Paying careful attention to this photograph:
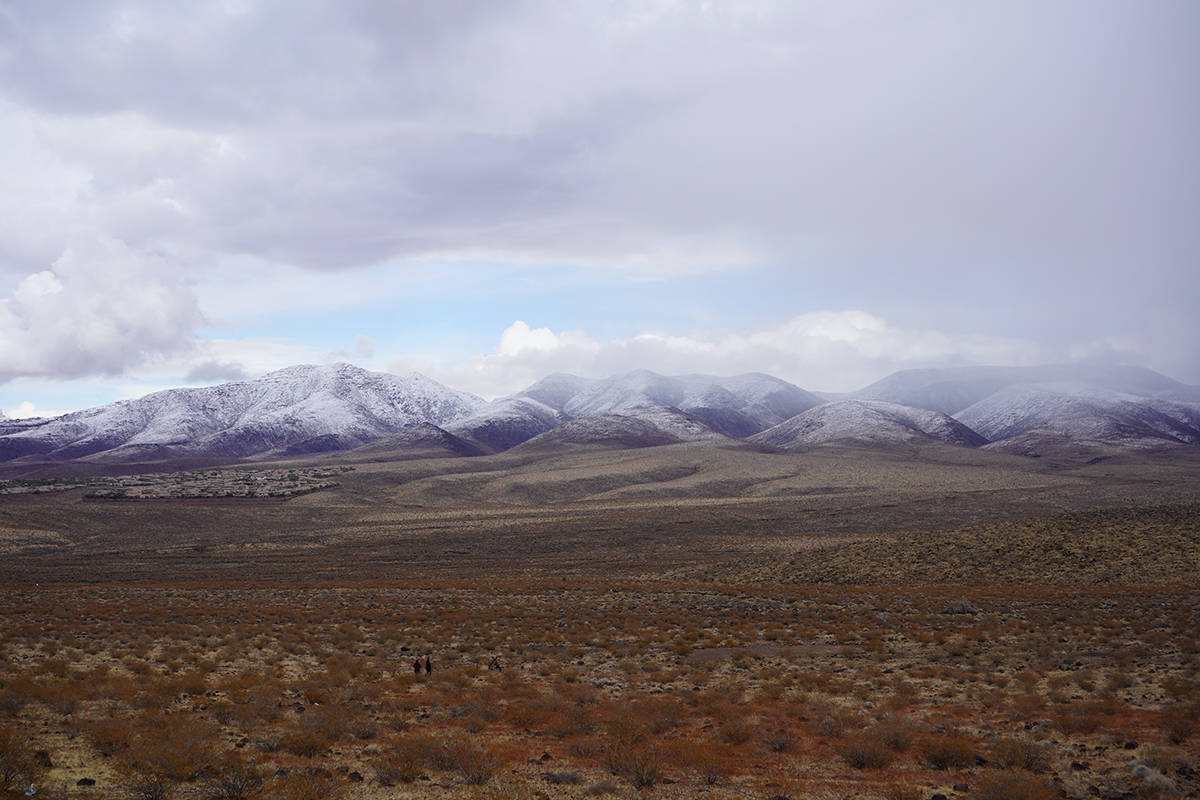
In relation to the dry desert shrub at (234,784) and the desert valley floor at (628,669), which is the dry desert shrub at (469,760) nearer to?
the desert valley floor at (628,669)

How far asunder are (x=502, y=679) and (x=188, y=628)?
536 inches

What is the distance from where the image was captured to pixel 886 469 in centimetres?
12406

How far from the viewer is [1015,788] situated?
30.1 ft

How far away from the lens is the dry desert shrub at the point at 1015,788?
905 centimetres

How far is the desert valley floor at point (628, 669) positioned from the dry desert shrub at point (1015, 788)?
0.05 meters

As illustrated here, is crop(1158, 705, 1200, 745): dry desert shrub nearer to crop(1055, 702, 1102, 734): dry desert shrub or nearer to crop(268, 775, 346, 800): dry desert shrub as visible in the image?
crop(1055, 702, 1102, 734): dry desert shrub

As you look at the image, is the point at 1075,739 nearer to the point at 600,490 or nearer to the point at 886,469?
the point at 600,490

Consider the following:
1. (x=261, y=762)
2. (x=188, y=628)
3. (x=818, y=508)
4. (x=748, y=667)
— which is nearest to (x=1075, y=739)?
(x=748, y=667)

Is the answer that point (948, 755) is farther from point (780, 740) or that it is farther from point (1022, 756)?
point (780, 740)

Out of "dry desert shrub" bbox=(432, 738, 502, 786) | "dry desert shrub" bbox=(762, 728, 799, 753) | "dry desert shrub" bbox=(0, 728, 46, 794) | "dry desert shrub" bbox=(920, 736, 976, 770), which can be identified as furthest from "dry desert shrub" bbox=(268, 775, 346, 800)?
"dry desert shrub" bbox=(920, 736, 976, 770)

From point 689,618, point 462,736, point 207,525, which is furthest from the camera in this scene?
point 207,525

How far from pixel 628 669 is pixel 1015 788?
34.1ft

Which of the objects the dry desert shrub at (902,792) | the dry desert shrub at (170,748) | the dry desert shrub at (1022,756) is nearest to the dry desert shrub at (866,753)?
the dry desert shrub at (902,792)

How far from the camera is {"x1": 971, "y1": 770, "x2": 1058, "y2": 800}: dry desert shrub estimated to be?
9055mm
